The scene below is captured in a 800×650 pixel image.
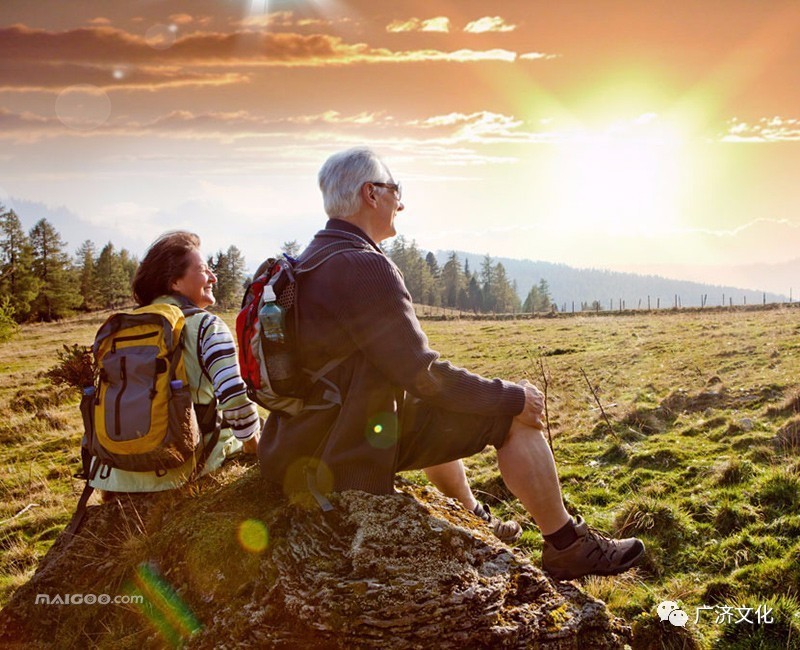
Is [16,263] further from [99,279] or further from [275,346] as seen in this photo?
[275,346]

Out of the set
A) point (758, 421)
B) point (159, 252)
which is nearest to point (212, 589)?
point (159, 252)

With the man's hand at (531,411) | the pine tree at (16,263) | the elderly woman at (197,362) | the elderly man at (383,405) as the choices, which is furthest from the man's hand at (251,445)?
the pine tree at (16,263)

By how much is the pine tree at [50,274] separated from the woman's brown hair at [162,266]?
6765cm

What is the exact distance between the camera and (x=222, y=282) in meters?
83.7

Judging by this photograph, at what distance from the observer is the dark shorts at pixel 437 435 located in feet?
12.7

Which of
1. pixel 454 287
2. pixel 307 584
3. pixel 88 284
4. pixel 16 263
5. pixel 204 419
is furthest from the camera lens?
pixel 454 287

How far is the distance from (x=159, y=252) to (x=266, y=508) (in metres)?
2.31

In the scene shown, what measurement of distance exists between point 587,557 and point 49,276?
72378mm

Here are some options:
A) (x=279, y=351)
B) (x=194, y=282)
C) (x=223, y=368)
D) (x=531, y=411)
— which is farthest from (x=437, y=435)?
(x=194, y=282)

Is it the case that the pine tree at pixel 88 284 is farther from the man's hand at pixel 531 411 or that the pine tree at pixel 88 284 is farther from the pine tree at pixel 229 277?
the man's hand at pixel 531 411

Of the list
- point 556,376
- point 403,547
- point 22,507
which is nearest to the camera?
point 403,547

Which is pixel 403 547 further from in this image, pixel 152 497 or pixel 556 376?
pixel 556 376

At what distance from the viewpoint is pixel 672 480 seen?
23.5ft

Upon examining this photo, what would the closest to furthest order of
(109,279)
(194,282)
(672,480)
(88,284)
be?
(194,282), (672,480), (109,279), (88,284)
